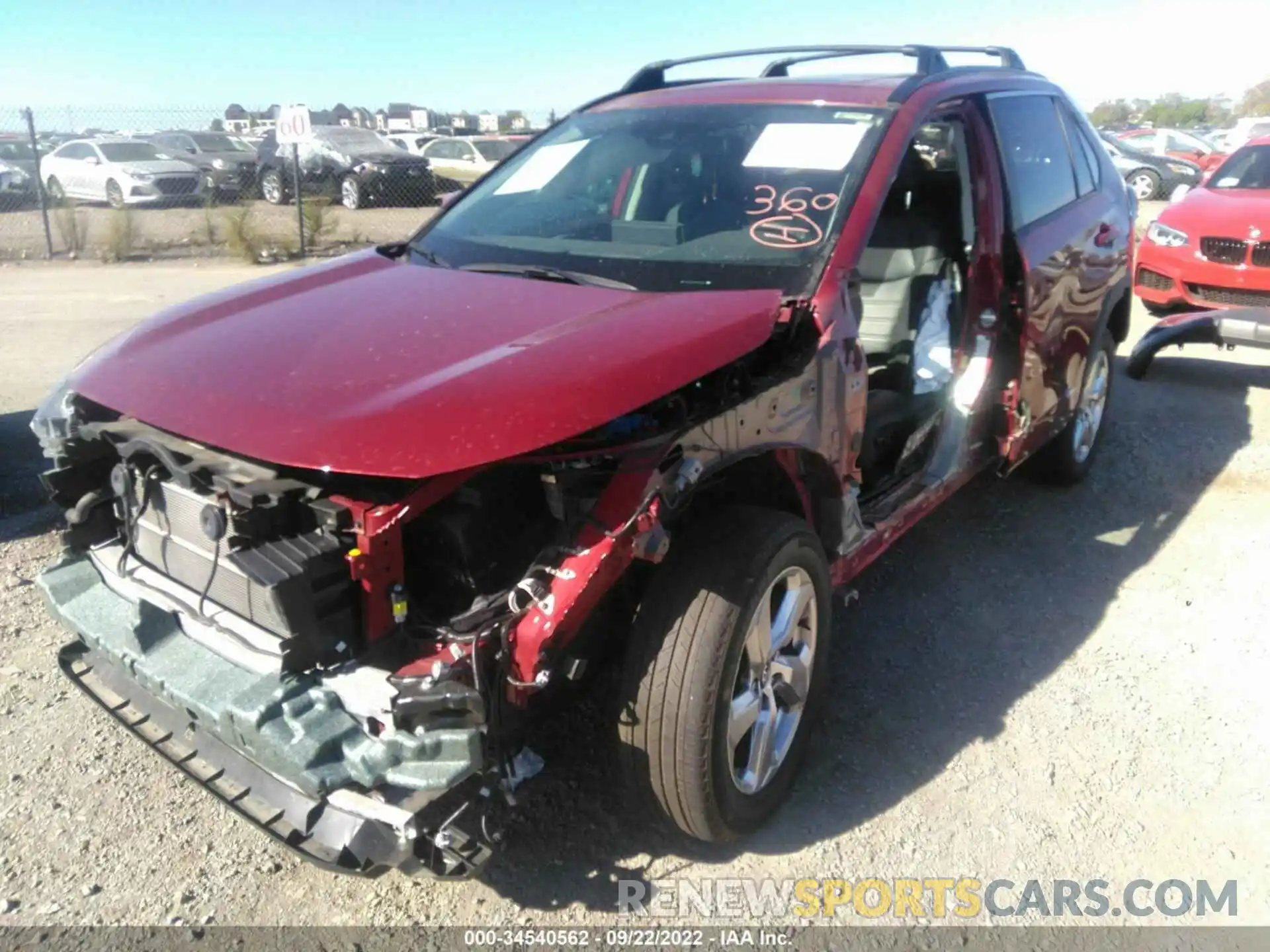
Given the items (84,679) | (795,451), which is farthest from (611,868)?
(84,679)

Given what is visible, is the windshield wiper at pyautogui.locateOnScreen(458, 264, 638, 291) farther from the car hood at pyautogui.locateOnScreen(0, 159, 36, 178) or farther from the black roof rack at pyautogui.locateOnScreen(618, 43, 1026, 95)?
the car hood at pyautogui.locateOnScreen(0, 159, 36, 178)

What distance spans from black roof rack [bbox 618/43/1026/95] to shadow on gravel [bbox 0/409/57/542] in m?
3.22

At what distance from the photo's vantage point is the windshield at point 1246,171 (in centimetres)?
877

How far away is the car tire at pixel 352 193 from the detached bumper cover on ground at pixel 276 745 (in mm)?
16398

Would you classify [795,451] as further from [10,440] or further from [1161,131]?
[1161,131]

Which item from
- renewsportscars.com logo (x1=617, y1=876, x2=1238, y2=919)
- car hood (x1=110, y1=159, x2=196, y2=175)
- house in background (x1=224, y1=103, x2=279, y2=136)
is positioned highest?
house in background (x1=224, y1=103, x2=279, y2=136)

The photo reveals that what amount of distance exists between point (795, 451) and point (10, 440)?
4.68 metres

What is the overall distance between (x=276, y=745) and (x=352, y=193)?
56.4 ft

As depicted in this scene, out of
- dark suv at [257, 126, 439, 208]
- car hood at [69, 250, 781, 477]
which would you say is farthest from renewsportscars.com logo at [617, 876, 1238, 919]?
dark suv at [257, 126, 439, 208]

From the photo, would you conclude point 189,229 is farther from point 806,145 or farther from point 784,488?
point 784,488

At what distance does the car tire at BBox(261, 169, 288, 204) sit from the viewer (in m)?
18.8

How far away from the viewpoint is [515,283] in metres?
2.97

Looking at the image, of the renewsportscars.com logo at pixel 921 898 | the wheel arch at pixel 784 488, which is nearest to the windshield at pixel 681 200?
the wheel arch at pixel 784 488

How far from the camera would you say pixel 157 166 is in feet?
60.2
